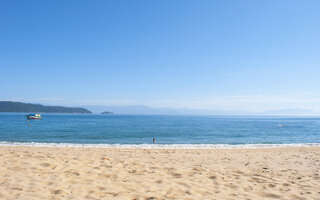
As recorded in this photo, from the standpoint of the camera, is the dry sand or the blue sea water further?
the blue sea water

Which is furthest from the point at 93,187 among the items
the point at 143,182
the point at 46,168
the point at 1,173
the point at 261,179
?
Answer: the point at 261,179

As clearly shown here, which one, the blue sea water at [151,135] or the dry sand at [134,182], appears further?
the blue sea water at [151,135]

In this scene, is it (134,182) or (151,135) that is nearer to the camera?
(134,182)

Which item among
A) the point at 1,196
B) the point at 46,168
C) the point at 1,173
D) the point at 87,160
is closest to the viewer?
the point at 1,196

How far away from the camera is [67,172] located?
19.7 ft

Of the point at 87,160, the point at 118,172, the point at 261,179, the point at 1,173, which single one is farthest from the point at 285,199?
the point at 1,173

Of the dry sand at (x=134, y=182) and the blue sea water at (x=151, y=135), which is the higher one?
the dry sand at (x=134, y=182)

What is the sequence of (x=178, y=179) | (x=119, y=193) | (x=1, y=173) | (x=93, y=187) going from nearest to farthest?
(x=119, y=193), (x=93, y=187), (x=1, y=173), (x=178, y=179)

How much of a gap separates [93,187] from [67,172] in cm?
165

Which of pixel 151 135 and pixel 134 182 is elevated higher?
pixel 134 182

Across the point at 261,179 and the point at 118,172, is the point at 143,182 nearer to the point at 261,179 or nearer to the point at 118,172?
the point at 118,172

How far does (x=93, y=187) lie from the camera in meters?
4.88

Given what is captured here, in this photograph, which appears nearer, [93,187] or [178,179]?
[93,187]

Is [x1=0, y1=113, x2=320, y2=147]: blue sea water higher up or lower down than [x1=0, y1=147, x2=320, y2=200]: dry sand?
lower down
